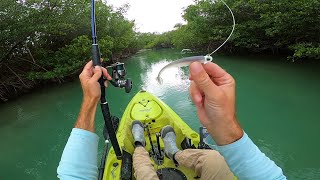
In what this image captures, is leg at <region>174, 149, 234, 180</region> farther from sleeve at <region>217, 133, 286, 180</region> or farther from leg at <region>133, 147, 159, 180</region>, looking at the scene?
sleeve at <region>217, 133, 286, 180</region>

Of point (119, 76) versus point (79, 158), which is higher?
point (119, 76)

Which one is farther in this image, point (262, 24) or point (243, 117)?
point (262, 24)

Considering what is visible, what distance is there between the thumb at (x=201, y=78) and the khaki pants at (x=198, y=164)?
4.94 feet

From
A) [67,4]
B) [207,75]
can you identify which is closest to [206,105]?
[207,75]

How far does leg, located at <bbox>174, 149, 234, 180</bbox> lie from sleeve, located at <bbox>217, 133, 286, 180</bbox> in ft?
4.30

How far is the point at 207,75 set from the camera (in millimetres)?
817

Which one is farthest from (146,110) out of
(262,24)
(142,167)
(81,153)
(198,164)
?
(262,24)

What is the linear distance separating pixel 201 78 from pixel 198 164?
1743mm

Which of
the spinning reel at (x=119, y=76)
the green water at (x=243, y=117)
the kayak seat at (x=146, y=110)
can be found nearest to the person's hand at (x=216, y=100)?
the spinning reel at (x=119, y=76)

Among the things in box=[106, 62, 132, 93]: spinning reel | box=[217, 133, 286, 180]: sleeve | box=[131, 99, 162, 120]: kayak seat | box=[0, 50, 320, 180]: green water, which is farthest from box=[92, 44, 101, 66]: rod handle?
box=[131, 99, 162, 120]: kayak seat

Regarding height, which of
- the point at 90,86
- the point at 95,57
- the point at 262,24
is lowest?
the point at 90,86

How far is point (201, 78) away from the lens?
0.80m

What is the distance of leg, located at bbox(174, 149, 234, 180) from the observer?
2.17 metres

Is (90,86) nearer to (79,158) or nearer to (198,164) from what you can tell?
(79,158)
